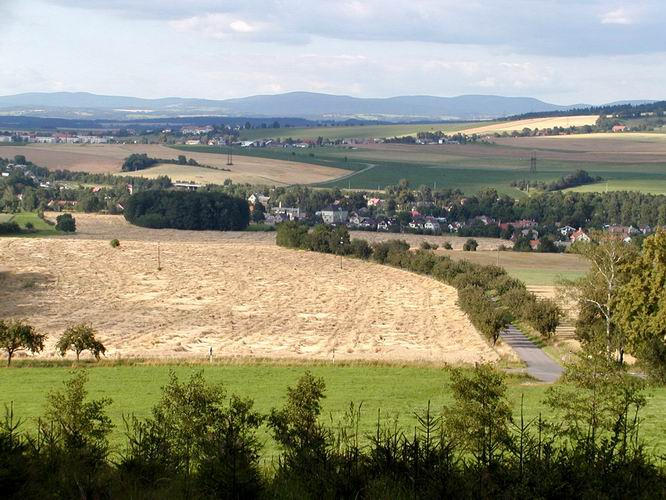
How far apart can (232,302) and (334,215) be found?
5542 cm

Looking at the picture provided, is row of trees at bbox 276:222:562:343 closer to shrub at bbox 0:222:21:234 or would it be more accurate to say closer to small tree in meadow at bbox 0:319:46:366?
small tree in meadow at bbox 0:319:46:366

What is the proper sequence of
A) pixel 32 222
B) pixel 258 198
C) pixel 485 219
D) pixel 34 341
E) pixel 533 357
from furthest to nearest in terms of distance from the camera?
pixel 258 198 → pixel 485 219 → pixel 32 222 → pixel 533 357 → pixel 34 341

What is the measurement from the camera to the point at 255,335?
4616 cm

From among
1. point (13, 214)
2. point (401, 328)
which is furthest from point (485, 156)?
point (401, 328)

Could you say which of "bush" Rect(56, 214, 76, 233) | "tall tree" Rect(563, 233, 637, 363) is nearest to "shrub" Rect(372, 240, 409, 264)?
"bush" Rect(56, 214, 76, 233)

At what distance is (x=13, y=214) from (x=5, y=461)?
97494mm

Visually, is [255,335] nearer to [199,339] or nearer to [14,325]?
[199,339]

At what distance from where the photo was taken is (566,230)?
101125mm

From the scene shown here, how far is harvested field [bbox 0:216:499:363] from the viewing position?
142 ft

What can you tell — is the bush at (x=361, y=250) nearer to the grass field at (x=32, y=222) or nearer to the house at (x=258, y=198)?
the grass field at (x=32, y=222)

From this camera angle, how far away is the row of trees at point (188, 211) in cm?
9912

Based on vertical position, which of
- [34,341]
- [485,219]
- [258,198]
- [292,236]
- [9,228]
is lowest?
[485,219]

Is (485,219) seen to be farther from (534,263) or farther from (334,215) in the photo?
(534,263)

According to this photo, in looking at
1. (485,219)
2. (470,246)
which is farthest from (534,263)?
(485,219)
